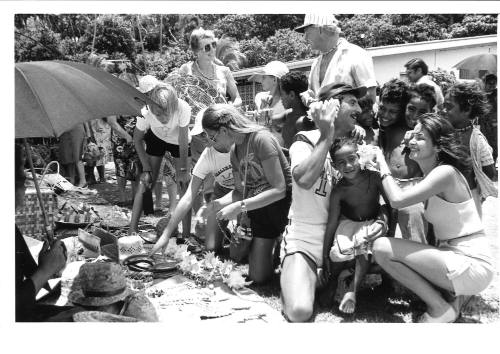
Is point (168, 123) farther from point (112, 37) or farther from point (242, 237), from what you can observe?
point (112, 37)

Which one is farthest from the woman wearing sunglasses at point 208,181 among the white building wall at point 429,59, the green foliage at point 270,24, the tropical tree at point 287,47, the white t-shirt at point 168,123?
the green foliage at point 270,24

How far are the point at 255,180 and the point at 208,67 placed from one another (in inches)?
100

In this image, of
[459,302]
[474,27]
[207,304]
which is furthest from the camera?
[474,27]

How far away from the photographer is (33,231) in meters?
5.12

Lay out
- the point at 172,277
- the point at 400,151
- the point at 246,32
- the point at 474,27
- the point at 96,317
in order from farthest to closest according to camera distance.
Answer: the point at 246,32, the point at 474,27, the point at 172,277, the point at 400,151, the point at 96,317

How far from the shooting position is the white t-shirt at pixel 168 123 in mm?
5295

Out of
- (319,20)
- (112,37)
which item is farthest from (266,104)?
(112,37)

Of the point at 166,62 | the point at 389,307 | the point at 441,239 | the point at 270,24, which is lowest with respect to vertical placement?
the point at 389,307

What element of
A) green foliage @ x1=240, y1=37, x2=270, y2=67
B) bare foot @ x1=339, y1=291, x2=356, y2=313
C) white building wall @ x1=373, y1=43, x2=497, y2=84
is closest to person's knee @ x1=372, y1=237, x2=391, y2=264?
bare foot @ x1=339, y1=291, x2=356, y2=313

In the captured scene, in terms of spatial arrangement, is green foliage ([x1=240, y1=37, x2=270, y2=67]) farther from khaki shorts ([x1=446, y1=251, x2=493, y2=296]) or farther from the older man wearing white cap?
khaki shorts ([x1=446, y1=251, x2=493, y2=296])

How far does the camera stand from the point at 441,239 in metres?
3.32

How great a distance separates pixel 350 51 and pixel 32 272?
9.89 ft

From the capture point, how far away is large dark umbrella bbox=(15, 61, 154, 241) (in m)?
2.51

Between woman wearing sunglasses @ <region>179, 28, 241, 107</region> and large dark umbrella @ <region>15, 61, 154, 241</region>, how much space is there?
310cm
